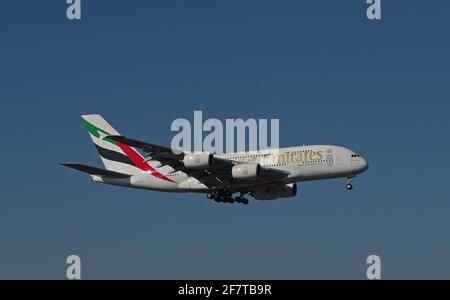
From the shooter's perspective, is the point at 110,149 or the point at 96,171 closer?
the point at 96,171

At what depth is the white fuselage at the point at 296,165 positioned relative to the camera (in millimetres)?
69000

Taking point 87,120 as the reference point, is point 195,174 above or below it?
below

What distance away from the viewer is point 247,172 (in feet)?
228

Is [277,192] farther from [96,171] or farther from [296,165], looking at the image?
[96,171]

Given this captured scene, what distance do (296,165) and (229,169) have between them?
18.0 ft

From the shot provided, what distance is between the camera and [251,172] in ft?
227

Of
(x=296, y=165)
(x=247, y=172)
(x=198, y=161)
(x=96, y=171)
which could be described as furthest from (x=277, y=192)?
(x=96, y=171)

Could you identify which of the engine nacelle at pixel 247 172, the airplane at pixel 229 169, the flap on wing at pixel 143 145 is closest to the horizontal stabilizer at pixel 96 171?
the airplane at pixel 229 169

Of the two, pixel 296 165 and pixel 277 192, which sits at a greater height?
pixel 296 165

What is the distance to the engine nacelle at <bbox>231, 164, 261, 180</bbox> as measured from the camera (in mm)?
69312

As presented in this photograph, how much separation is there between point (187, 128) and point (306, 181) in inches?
430
